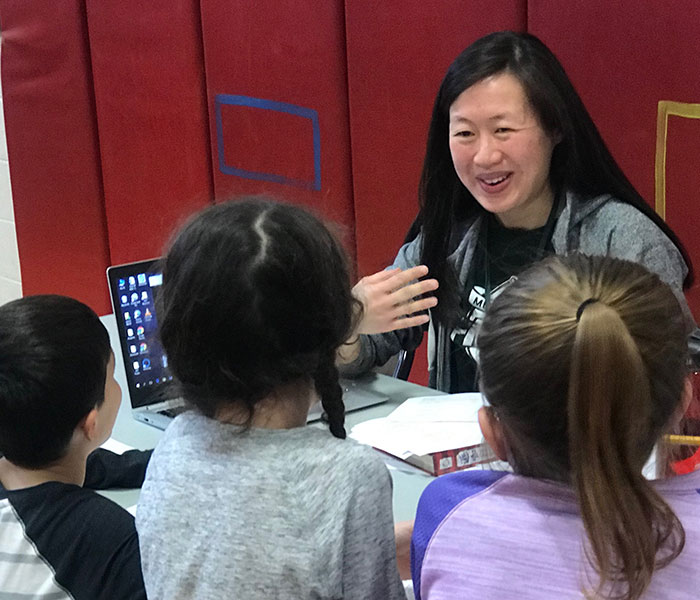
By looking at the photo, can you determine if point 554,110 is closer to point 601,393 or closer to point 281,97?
point 601,393

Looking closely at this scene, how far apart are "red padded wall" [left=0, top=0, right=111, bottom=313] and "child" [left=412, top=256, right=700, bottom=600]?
2.60 m

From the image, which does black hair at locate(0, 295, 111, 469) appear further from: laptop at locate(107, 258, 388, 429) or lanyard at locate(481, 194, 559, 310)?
lanyard at locate(481, 194, 559, 310)

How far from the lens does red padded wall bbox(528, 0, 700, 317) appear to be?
6.04 ft

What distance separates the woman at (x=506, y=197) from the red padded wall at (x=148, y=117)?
123 centimetres

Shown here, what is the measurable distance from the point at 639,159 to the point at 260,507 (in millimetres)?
1294

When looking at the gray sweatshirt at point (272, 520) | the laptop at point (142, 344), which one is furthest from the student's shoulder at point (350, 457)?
the laptop at point (142, 344)

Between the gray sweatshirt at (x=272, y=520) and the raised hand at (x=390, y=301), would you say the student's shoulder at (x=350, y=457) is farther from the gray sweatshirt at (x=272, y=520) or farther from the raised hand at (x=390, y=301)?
the raised hand at (x=390, y=301)

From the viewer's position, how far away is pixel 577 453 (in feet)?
2.90

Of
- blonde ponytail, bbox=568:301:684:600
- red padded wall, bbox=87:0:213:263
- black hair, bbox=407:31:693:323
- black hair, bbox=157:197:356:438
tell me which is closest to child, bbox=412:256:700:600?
blonde ponytail, bbox=568:301:684:600

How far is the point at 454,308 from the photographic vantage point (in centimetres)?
190

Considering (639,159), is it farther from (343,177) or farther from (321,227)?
(321,227)

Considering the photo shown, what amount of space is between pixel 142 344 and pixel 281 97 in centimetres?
116

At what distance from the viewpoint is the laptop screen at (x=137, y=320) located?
165cm

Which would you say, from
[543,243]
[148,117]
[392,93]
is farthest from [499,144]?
[148,117]
